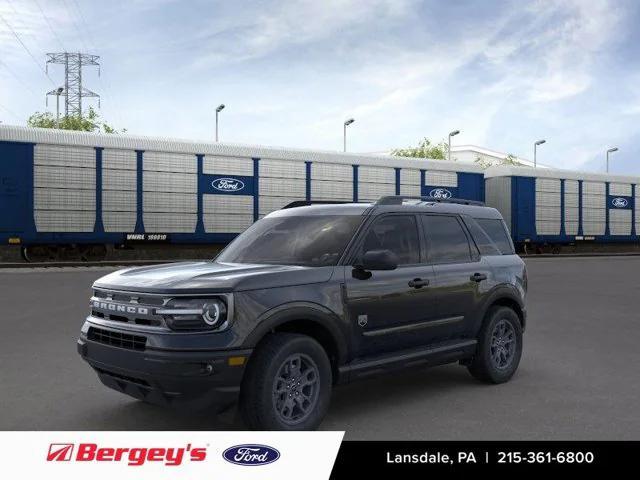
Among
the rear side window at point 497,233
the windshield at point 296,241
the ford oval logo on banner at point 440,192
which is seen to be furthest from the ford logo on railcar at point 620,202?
the windshield at point 296,241

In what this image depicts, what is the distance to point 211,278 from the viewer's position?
186 inches

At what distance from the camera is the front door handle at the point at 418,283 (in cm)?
583

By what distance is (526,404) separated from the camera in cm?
595

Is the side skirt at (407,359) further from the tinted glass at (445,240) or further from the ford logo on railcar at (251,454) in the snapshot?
the ford logo on railcar at (251,454)

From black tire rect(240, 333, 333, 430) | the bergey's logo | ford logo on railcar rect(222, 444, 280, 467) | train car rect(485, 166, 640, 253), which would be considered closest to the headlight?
black tire rect(240, 333, 333, 430)

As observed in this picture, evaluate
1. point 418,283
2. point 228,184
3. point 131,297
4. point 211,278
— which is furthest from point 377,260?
point 228,184

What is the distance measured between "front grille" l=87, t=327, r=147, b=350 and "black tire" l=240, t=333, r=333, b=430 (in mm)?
762

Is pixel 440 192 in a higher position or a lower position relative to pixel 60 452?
higher

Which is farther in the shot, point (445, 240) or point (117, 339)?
point (445, 240)

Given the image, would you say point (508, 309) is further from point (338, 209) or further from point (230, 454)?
point (230, 454)

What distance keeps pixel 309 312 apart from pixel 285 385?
0.54m

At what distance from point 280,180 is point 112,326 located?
78.3 ft

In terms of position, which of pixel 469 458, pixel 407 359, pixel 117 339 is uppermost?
pixel 117 339

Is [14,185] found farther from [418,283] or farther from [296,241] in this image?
[418,283]
